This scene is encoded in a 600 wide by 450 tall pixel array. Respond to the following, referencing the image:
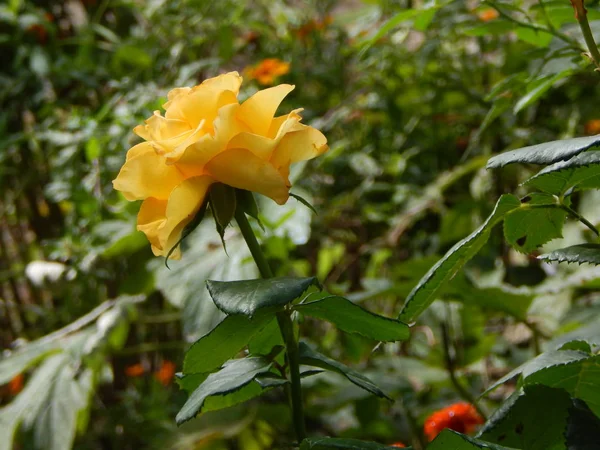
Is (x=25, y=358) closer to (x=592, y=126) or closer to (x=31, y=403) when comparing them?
(x=31, y=403)

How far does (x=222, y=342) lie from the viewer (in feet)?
0.94

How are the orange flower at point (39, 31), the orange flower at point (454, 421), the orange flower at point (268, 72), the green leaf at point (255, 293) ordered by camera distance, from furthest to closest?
1. the orange flower at point (39, 31)
2. the orange flower at point (268, 72)
3. the orange flower at point (454, 421)
4. the green leaf at point (255, 293)

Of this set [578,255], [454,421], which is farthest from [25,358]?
[578,255]

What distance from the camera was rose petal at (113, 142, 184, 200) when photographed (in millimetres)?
316

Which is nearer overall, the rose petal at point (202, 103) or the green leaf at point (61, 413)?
the rose petal at point (202, 103)

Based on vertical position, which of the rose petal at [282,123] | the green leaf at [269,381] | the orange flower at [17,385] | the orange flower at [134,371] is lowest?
the orange flower at [134,371]

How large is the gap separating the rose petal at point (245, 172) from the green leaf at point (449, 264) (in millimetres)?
71

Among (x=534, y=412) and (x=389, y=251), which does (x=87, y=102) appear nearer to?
(x=389, y=251)

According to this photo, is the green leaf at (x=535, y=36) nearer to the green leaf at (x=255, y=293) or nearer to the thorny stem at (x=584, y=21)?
the thorny stem at (x=584, y=21)

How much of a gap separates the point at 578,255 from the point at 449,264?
5 cm

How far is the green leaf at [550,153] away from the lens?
0.84 ft

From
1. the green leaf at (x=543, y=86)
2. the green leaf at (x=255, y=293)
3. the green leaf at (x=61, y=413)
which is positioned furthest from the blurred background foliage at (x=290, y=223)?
the green leaf at (x=255, y=293)

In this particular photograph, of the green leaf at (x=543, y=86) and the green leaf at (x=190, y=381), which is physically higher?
the green leaf at (x=543, y=86)

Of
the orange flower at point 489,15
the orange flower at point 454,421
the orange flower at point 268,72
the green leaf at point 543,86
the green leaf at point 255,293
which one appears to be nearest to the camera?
the green leaf at point 255,293
